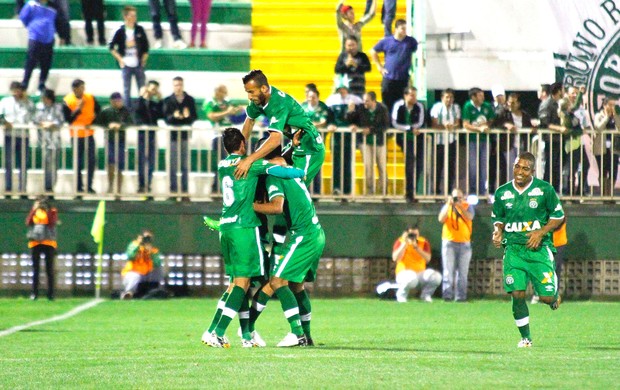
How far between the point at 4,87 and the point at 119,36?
2.50m

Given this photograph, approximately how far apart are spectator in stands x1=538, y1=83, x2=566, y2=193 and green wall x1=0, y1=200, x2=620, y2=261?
2.13 ft

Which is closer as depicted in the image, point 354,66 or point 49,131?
point 49,131

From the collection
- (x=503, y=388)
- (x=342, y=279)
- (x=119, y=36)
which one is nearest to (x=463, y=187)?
(x=342, y=279)

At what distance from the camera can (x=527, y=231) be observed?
13.7m

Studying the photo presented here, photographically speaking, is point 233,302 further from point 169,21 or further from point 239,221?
point 169,21

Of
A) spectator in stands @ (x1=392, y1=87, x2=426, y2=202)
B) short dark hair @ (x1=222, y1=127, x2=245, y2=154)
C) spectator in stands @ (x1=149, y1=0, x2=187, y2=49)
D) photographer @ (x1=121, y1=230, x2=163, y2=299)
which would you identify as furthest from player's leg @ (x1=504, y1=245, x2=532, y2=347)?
spectator in stands @ (x1=149, y1=0, x2=187, y2=49)

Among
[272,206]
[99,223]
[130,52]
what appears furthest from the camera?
[130,52]

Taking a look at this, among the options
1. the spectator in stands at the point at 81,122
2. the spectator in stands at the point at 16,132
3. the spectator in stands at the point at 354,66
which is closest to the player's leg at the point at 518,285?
the spectator in stands at the point at 354,66

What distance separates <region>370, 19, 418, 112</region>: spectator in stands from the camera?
925 inches

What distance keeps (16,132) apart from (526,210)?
1127 centimetres

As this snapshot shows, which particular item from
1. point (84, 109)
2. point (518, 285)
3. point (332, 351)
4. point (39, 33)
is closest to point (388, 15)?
point (84, 109)

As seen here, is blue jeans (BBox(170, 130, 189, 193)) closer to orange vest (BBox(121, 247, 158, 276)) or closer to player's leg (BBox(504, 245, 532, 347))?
orange vest (BBox(121, 247, 158, 276))

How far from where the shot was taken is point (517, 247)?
45.0 ft

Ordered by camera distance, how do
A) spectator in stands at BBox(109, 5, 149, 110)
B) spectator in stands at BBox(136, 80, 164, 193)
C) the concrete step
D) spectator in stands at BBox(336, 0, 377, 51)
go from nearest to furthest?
1. spectator in stands at BBox(136, 80, 164, 193)
2. spectator in stands at BBox(336, 0, 377, 51)
3. spectator in stands at BBox(109, 5, 149, 110)
4. the concrete step
